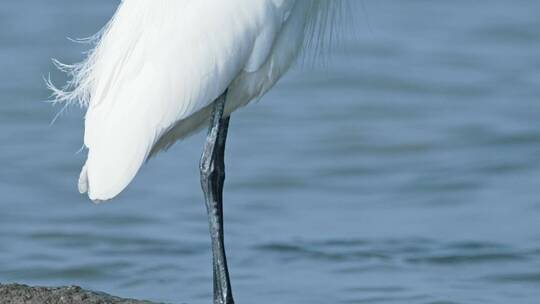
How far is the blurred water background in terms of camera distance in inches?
325

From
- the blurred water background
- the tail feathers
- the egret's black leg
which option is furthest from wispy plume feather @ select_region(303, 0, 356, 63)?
the blurred water background

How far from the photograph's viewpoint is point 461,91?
1235cm

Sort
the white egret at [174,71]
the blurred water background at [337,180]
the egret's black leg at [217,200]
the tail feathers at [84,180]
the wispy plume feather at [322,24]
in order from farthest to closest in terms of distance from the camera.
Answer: the blurred water background at [337,180] → the wispy plume feather at [322,24] → the egret's black leg at [217,200] → the tail feathers at [84,180] → the white egret at [174,71]

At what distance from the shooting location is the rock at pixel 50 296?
6.13 metres

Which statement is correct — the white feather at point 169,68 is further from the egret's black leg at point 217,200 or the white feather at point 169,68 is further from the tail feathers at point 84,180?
the egret's black leg at point 217,200

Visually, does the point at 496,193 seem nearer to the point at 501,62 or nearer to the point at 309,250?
the point at 309,250

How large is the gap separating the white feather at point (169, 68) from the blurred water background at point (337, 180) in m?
1.60

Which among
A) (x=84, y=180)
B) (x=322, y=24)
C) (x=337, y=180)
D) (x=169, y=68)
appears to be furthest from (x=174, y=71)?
(x=337, y=180)

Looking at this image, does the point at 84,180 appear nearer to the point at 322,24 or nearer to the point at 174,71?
the point at 174,71

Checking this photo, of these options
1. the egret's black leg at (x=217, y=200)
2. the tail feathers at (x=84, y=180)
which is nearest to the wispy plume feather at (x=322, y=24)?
the egret's black leg at (x=217, y=200)

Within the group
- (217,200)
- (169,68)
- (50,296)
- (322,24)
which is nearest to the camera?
(50,296)

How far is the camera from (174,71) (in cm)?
639

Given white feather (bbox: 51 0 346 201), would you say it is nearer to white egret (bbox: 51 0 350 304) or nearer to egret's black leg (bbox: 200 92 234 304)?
white egret (bbox: 51 0 350 304)

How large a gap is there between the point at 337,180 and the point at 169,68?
4.14m
